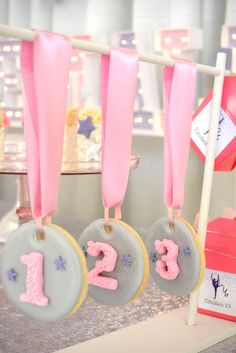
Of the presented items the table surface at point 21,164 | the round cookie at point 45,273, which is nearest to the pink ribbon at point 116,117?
the round cookie at point 45,273

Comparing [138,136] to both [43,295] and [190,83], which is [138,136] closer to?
[190,83]

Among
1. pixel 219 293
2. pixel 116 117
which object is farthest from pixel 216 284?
pixel 116 117

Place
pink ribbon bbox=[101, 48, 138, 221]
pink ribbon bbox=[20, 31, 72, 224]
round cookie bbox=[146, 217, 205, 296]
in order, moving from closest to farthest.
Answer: pink ribbon bbox=[20, 31, 72, 224] < pink ribbon bbox=[101, 48, 138, 221] < round cookie bbox=[146, 217, 205, 296]

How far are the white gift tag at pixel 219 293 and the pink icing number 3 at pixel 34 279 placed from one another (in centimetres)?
78

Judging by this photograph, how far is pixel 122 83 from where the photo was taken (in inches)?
50.3

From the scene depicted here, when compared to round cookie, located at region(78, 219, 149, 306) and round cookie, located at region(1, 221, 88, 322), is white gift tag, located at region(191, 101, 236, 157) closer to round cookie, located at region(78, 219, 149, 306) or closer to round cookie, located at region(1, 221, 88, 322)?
round cookie, located at region(78, 219, 149, 306)

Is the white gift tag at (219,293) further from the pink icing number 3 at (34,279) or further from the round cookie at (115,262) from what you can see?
the pink icing number 3 at (34,279)

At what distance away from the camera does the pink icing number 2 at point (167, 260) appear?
143 centimetres

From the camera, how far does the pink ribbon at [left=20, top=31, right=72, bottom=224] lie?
1.12 m

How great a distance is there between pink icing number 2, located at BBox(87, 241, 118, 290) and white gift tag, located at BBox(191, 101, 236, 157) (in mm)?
493

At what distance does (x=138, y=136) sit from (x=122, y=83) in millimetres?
1887

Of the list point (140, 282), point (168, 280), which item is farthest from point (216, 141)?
point (140, 282)

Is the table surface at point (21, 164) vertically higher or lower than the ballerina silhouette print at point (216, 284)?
higher

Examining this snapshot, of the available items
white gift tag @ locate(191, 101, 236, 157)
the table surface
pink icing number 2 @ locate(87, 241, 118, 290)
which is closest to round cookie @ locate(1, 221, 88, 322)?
pink icing number 2 @ locate(87, 241, 118, 290)
